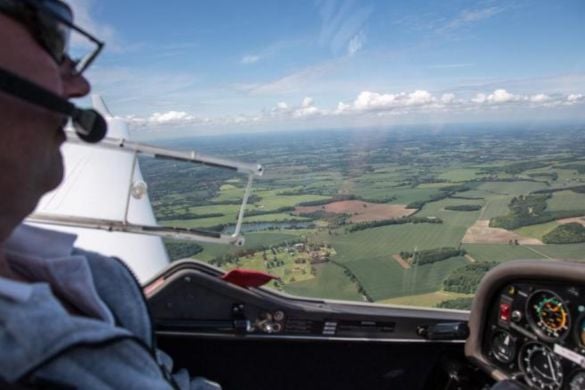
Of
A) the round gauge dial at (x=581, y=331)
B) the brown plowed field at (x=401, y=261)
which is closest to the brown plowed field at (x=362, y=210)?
the brown plowed field at (x=401, y=261)

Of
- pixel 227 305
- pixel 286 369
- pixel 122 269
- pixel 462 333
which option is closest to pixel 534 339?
pixel 462 333

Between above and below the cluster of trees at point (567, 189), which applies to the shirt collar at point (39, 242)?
above

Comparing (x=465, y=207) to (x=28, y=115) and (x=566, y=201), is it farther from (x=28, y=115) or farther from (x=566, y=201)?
(x=28, y=115)

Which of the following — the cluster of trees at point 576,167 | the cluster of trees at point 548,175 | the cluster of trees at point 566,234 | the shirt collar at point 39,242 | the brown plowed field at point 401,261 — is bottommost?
the brown plowed field at point 401,261

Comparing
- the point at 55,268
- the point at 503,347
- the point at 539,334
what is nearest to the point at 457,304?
the point at 503,347

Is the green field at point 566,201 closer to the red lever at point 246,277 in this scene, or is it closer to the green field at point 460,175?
the green field at point 460,175

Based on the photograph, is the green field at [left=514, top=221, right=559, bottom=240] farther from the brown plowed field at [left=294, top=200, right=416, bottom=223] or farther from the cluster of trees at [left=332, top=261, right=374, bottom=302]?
the cluster of trees at [left=332, top=261, right=374, bottom=302]
